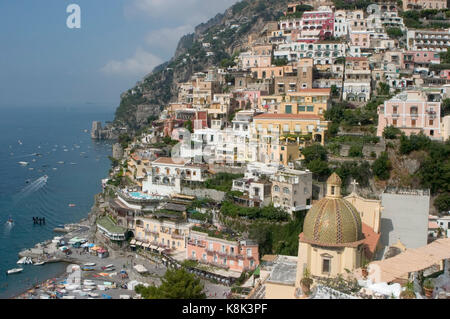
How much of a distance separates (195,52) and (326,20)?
46876 mm

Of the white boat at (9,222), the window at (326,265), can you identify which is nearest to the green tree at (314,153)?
the window at (326,265)

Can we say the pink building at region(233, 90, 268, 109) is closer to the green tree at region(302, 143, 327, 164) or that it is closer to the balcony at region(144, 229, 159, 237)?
the green tree at region(302, 143, 327, 164)

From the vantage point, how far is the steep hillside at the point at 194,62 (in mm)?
92438

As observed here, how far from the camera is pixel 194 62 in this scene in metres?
98.2

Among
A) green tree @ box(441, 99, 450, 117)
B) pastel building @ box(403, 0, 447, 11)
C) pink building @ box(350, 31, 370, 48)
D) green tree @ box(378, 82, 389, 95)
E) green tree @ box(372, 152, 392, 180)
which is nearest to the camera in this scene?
green tree @ box(372, 152, 392, 180)

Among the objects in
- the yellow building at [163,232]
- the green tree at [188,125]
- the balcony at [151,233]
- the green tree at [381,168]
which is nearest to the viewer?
the green tree at [381,168]

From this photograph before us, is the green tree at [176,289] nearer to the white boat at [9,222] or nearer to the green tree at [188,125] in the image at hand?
the green tree at [188,125]

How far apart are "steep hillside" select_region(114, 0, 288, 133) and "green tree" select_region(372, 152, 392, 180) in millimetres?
58465

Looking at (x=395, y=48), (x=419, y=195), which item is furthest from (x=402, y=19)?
(x=419, y=195)

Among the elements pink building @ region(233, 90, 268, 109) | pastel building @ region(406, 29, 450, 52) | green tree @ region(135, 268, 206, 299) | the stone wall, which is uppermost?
pastel building @ region(406, 29, 450, 52)

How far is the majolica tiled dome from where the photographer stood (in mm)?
17422

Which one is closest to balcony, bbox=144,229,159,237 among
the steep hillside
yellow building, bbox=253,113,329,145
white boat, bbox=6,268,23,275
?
white boat, bbox=6,268,23,275

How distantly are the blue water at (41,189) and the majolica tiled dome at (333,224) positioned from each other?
72.8ft
